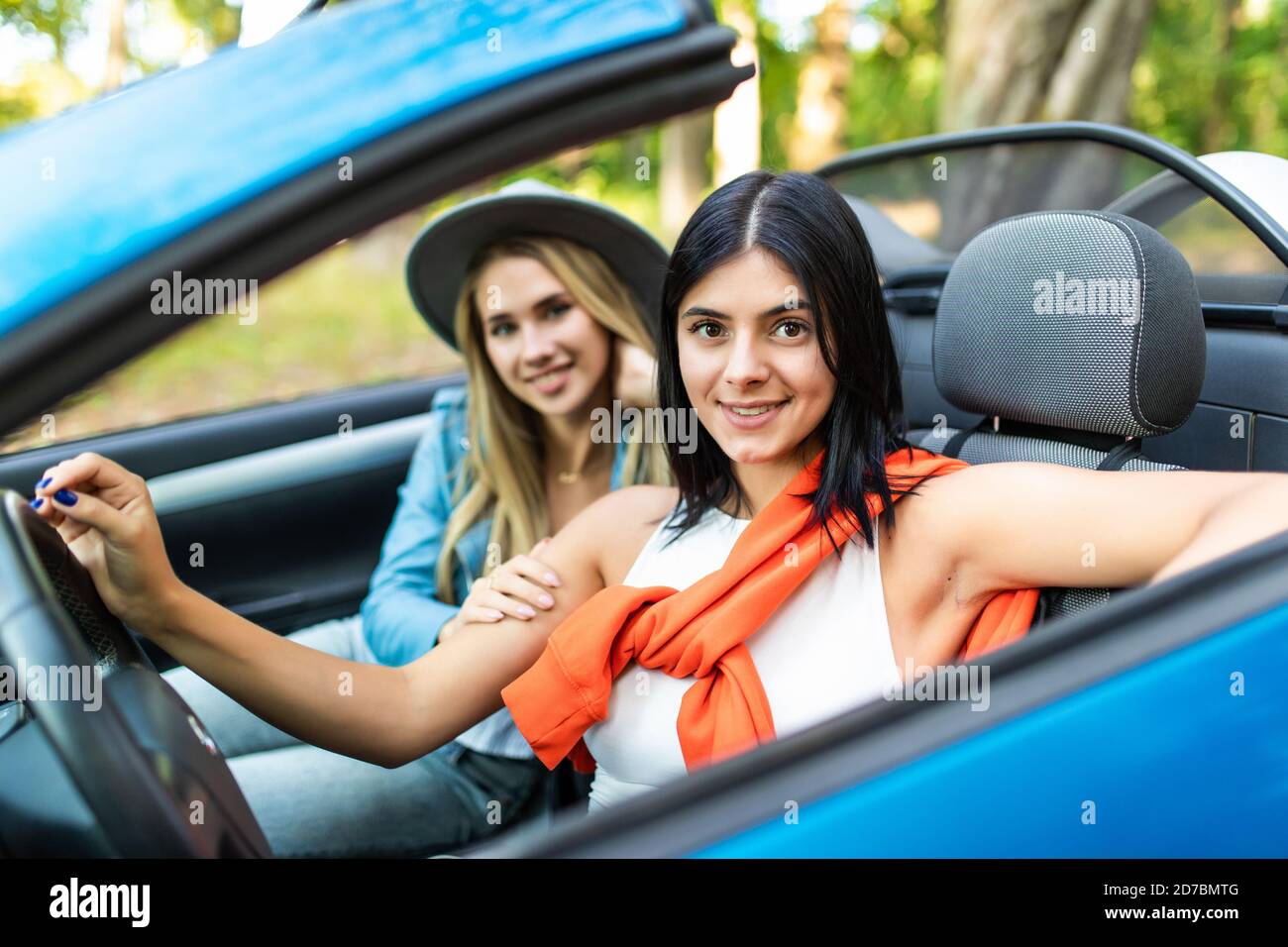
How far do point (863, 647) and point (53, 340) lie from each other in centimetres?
105

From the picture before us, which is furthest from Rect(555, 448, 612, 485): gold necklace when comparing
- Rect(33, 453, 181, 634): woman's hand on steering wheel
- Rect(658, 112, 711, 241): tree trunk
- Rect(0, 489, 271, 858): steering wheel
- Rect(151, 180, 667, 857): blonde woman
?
Rect(658, 112, 711, 241): tree trunk

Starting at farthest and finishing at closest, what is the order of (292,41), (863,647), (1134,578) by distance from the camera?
1. (863,647)
2. (1134,578)
3. (292,41)

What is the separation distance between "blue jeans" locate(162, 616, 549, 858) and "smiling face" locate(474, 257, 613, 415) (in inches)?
29.9

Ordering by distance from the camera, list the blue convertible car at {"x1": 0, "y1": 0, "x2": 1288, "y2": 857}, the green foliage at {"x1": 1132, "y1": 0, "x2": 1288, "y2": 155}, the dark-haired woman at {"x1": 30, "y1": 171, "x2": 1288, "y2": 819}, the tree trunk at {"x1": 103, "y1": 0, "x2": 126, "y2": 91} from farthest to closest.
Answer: the green foliage at {"x1": 1132, "y1": 0, "x2": 1288, "y2": 155} → the tree trunk at {"x1": 103, "y1": 0, "x2": 126, "y2": 91} → the dark-haired woman at {"x1": 30, "y1": 171, "x2": 1288, "y2": 819} → the blue convertible car at {"x1": 0, "y1": 0, "x2": 1288, "y2": 857}

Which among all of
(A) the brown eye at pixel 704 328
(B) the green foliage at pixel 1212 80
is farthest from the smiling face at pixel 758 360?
(B) the green foliage at pixel 1212 80

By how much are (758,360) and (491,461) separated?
100 cm

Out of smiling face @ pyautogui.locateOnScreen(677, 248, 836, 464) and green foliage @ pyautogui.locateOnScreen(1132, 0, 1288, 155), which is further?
green foliage @ pyautogui.locateOnScreen(1132, 0, 1288, 155)

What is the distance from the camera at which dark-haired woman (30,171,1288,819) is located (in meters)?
1.45

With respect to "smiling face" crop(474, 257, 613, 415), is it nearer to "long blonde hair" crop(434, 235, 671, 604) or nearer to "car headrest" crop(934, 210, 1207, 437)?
"long blonde hair" crop(434, 235, 671, 604)

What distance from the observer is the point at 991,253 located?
1.76m

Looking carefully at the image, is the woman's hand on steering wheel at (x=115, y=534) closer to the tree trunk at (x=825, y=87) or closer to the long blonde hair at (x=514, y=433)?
the long blonde hair at (x=514, y=433)

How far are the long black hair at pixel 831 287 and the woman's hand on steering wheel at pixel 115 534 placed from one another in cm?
81
